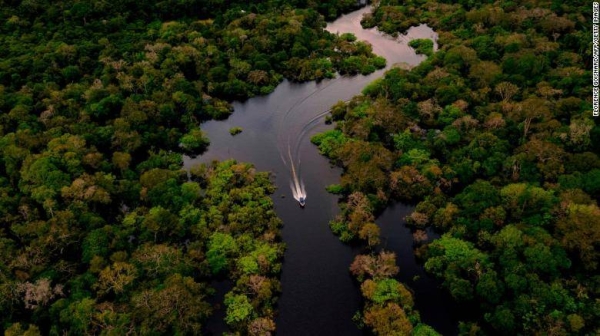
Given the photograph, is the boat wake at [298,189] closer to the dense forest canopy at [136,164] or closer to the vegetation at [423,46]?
the dense forest canopy at [136,164]

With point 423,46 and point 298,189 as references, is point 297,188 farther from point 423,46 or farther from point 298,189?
point 423,46

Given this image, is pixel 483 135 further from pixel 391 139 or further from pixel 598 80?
pixel 598 80

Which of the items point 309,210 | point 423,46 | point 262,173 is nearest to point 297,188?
point 309,210

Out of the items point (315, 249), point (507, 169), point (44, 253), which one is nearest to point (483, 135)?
point (507, 169)

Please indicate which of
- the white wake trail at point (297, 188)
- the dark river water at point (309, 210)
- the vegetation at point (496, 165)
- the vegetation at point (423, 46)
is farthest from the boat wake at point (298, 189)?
the vegetation at point (423, 46)

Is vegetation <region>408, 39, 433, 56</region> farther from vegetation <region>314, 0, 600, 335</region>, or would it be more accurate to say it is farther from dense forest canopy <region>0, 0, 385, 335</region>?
dense forest canopy <region>0, 0, 385, 335</region>

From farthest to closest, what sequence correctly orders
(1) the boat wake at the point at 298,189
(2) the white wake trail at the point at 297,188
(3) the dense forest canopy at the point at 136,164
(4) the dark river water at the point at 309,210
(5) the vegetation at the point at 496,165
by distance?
1. (2) the white wake trail at the point at 297,188
2. (1) the boat wake at the point at 298,189
3. (4) the dark river water at the point at 309,210
4. (3) the dense forest canopy at the point at 136,164
5. (5) the vegetation at the point at 496,165
